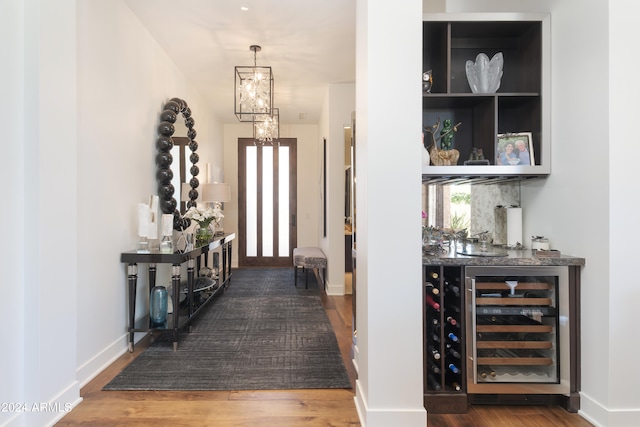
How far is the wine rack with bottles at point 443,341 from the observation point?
1998mm

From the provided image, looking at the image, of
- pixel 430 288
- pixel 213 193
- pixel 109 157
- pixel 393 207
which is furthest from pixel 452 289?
pixel 213 193

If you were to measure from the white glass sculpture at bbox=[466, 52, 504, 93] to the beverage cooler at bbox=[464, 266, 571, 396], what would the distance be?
1.21m

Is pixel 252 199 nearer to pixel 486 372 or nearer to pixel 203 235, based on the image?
pixel 203 235

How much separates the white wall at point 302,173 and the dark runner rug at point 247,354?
2.86m

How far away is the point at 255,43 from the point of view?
11.8ft

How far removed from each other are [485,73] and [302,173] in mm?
5056

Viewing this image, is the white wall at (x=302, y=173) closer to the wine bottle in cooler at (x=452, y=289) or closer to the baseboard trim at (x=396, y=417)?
the wine bottle in cooler at (x=452, y=289)

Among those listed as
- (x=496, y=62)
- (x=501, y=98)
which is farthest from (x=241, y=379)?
(x=496, y=62)

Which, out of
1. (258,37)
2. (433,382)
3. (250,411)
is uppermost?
(258,37)

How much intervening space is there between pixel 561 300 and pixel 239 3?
319 cm

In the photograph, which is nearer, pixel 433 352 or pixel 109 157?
pixel 433 352

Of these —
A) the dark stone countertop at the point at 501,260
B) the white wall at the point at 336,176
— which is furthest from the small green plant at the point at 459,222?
the white wall at the point at 336,176

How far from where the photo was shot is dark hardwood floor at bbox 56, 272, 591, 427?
1.91m

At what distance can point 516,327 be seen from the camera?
2.04 m
